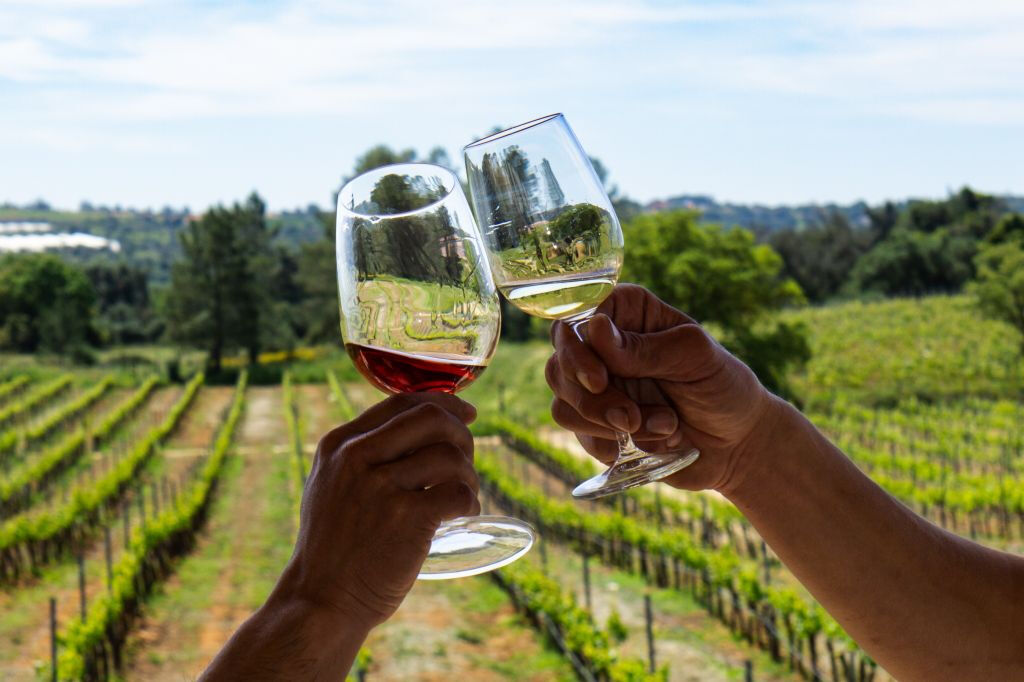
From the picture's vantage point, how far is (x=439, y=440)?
111cm

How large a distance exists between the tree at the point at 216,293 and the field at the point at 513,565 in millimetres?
13597

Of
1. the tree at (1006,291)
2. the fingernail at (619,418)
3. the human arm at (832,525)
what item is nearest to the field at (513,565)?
the tree at (1006,291)

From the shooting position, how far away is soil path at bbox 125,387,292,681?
1103 centimetres

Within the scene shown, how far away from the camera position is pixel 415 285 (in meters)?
1.22

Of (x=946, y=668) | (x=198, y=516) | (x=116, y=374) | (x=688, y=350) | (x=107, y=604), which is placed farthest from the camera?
(x=116, y=374)

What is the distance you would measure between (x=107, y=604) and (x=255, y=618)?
1012 cm

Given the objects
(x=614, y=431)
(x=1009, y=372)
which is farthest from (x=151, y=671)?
(x=1009, y=372)

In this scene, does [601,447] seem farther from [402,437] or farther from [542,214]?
[402,437]

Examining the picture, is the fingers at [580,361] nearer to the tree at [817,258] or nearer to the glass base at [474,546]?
the glass base at [474,546]

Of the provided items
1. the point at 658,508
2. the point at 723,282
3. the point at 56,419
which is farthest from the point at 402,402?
the point at 723,282

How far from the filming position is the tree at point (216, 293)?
150 ft

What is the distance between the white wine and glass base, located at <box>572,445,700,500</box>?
0.81 ft

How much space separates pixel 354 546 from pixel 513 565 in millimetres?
10432

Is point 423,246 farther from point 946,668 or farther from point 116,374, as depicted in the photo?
point 116,374
